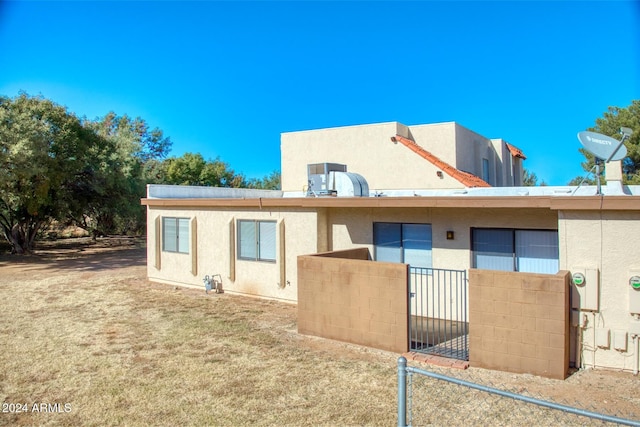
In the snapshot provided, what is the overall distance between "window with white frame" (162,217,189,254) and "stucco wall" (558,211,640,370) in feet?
38.9

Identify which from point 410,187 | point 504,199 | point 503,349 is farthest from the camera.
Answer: point 410,187

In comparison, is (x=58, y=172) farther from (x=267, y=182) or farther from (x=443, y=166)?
(x=267, y=182)

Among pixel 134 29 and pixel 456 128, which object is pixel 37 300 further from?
pixel 456 128

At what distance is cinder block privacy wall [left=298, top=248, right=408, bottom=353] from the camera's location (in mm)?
8312

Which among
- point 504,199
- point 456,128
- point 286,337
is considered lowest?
point 286,337

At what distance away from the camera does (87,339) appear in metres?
9.30

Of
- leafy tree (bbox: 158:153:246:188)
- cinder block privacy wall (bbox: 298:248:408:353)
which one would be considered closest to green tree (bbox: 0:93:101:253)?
leafy tree (bbox: 158:153:246:188)

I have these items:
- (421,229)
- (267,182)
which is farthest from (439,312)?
(267,182)

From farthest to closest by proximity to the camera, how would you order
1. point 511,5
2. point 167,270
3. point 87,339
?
1. point 511,5
2. point 167,270
3. point 87,339

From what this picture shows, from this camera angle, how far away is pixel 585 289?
23.9ft

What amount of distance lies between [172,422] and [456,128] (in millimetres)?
16916

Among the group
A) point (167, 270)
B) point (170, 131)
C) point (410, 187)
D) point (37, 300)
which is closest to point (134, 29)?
point (167, 270)

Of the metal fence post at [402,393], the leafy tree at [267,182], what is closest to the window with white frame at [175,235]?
the metal fence post at [402,393]

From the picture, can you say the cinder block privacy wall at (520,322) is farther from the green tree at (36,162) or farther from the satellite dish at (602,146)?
the green tree at (36,162)
